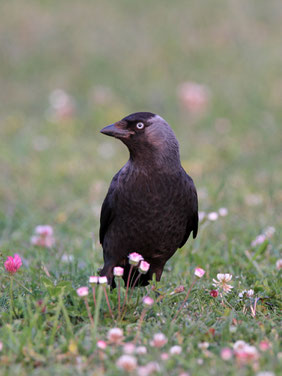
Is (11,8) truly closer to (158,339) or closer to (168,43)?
(168,43)

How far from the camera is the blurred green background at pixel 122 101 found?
5.89 m

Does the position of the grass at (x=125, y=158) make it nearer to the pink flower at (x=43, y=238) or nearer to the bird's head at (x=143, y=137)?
the pink flower at (x=43, y=238)

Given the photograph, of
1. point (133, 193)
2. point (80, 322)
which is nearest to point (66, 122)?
point (133, 193)

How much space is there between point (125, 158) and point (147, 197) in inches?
176

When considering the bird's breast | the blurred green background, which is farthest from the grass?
the bird's breast

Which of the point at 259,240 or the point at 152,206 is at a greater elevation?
the point at 152,206

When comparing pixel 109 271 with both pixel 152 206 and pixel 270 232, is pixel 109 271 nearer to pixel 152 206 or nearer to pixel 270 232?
pixel 152 206

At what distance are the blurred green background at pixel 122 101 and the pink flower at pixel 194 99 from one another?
0.11 m

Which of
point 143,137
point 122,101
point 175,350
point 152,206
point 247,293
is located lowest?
point 247,293

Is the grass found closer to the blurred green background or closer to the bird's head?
the blurred green background

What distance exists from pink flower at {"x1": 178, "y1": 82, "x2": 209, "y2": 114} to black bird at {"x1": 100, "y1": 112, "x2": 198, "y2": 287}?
6.04m

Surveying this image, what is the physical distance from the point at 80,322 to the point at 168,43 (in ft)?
31.9

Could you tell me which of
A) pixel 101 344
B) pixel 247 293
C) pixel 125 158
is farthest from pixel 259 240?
pixel 125 158

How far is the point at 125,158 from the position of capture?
776cm
